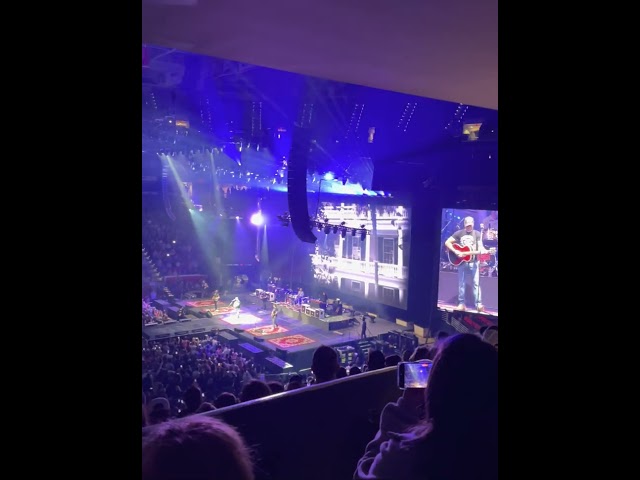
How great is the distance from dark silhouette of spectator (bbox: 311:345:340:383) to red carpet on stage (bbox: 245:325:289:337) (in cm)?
183

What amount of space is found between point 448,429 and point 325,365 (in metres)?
1.14

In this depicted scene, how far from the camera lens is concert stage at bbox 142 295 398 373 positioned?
547cm

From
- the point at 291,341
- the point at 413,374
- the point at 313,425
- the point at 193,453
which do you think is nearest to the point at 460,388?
the point at 413,374

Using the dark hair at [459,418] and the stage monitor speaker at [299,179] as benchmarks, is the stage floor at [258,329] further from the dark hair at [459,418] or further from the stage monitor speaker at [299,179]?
the dark hair at [459,418]

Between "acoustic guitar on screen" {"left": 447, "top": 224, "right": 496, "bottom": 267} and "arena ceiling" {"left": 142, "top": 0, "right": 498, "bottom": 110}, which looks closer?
"arena ceiling" {"left": 142, "top": 0, "right": 498, "bottom": 110}

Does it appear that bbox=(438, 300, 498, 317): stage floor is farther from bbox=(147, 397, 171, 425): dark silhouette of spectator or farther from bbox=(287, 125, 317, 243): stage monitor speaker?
bbox=(147, 397, 171, 425): dark silhouette of spectator

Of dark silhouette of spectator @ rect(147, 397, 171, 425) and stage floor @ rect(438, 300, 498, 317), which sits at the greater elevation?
stage floor @ rect(438, 300, 498, 317)

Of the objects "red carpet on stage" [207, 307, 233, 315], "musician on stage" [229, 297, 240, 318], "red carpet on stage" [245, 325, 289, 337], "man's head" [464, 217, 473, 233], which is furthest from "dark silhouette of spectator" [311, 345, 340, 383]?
"man's head" [464, 217, 473, 233]

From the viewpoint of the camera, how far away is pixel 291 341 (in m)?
5.59
